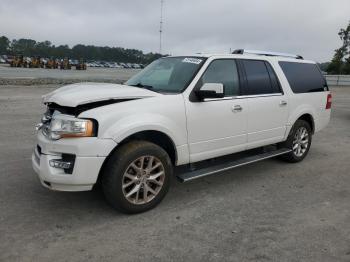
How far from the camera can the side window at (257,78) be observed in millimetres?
5293

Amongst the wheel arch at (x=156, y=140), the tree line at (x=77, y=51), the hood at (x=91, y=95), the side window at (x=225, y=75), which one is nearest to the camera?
the hood at (x=91, y=95)

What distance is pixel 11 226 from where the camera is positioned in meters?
3.72

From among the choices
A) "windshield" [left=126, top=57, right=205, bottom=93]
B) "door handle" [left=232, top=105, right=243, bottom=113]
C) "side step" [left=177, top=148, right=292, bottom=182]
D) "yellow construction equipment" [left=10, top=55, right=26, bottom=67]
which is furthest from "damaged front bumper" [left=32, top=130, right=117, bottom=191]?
"yellow construction equipment" [left=10, top=55, right=26, bottom=67]

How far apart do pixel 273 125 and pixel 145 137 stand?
2.30m

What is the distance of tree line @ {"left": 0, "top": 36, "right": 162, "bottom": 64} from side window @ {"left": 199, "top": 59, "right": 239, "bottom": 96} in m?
111

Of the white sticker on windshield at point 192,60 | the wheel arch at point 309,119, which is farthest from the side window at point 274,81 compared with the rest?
the white sticker on windshield at point 192,60

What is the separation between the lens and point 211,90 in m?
4.39

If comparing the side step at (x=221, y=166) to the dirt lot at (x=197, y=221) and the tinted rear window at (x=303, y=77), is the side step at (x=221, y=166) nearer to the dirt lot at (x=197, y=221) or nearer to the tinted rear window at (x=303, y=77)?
the dirt lot at (x=197, y=221)

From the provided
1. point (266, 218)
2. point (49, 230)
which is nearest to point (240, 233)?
point (266, 218)

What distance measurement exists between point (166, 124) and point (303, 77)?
3.32 metres

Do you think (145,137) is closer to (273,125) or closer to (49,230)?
(49,230)

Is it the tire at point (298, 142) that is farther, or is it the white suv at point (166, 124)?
the tire at point (298, 142)

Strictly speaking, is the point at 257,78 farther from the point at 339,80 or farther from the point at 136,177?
the point at 339,80

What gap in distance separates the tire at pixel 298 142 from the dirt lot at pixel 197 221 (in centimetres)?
43
